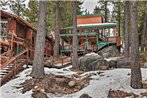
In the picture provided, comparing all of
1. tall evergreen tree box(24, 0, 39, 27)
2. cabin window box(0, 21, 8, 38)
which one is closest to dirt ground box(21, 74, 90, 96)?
cabin window box(0, 21, 8, 38)

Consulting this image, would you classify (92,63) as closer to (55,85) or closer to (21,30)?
(55,85)

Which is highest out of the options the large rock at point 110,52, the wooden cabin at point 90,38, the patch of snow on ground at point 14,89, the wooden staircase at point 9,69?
the wooden cabin at point 90,38

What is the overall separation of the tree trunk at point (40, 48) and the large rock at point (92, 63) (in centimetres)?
370

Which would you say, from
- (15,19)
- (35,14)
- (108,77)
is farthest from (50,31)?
(108,77)

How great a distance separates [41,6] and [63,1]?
11.0 metres

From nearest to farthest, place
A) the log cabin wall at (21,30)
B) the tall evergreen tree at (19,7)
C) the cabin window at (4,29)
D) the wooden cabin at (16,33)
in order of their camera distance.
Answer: the wooden cabin at (16,33) → the cabin window at (4,29) → the log cabin wall at (21,30) → the tall evergreen tree at (19,7)

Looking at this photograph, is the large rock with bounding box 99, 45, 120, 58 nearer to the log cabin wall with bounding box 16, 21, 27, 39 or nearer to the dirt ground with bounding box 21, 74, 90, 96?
the log cabin wall with bounding box 16, 21, 27, 39

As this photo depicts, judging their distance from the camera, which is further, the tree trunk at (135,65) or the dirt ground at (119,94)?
the tree trunk at (135,65)

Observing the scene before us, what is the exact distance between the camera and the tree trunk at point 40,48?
14.1m

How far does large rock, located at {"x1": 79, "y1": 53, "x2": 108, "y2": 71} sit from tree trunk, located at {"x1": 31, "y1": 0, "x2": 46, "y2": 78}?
3695mm

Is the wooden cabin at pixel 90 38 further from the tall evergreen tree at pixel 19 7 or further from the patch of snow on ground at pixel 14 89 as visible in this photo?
the patch of snow on ground at pixel 14 89

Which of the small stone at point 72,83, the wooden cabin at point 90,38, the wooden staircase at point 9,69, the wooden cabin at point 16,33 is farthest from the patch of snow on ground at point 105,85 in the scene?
the wooden cabin at point 90,38

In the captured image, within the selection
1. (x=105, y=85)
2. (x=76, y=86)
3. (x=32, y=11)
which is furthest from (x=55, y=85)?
(x=32, y=11)

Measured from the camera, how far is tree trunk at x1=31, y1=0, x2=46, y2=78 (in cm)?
1413
